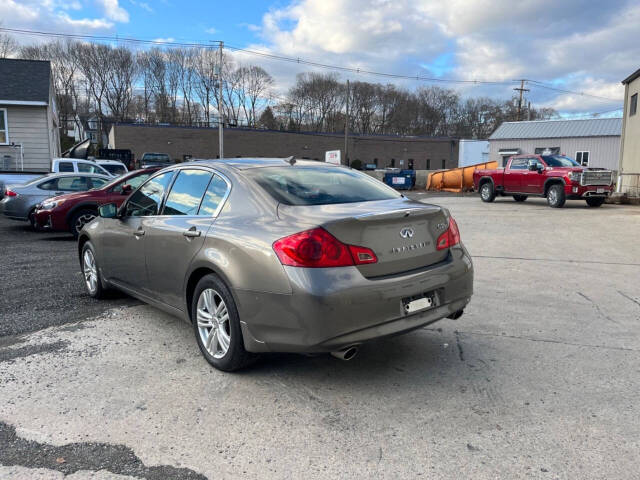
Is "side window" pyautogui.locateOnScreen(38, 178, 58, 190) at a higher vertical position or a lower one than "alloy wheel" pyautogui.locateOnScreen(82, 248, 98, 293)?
higher

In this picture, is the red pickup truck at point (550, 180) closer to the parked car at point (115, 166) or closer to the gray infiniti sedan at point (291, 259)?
the gray infiniti sedan at point (291, 259)

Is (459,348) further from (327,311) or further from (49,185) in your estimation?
(49,185)

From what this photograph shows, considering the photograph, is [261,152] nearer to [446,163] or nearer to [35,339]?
[446,163]

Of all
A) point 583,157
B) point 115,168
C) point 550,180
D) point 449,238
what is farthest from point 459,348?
point 583,157

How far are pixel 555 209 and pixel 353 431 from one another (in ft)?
55.8

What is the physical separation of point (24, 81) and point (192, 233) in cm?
2229

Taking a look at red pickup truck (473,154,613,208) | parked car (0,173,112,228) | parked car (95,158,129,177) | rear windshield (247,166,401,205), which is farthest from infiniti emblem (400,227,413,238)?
parked car (95,158,129,177)

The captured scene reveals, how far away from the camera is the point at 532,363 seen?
3.98m

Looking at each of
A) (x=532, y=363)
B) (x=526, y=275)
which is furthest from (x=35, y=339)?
(x=526, y=275)

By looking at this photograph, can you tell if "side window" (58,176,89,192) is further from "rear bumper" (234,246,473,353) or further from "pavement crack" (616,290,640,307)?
"pavement crack" (616,290,640,307)

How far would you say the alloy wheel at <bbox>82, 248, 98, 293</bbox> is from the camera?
18.8ft

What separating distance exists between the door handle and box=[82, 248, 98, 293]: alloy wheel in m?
2.24

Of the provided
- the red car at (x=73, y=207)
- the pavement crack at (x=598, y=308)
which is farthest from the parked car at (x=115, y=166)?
the pavement crack at (x=598, y=308)

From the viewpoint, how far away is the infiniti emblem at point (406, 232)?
139 inches
